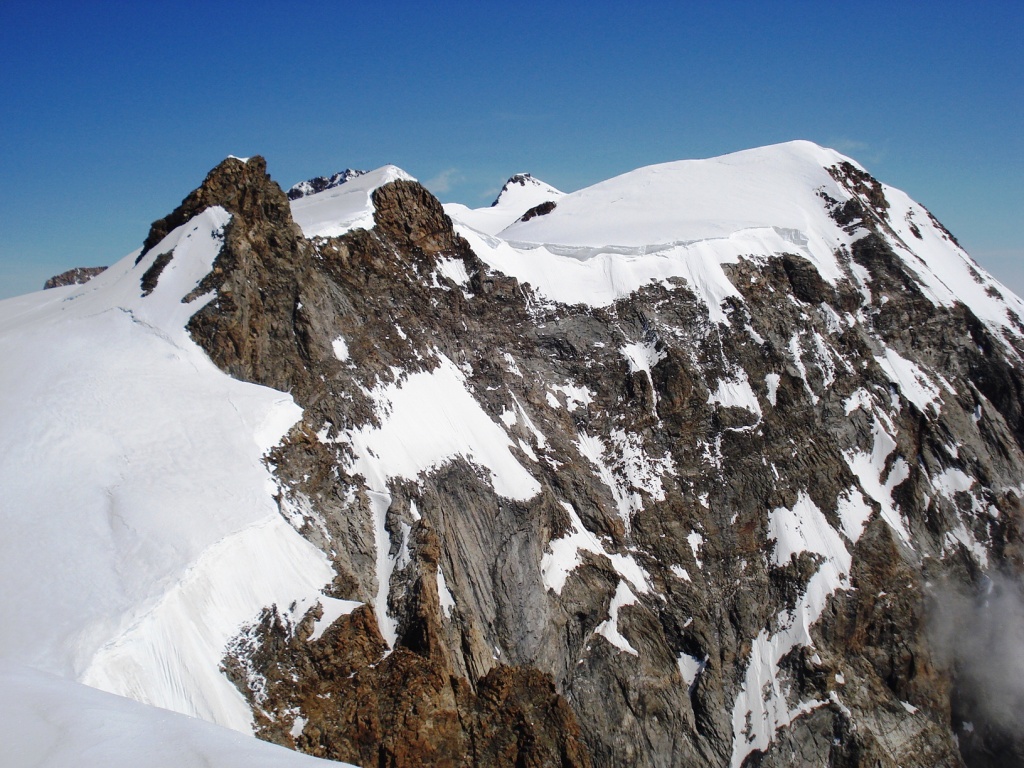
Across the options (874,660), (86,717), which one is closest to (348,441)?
(86,717)

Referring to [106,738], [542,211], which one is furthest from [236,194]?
[542,211]

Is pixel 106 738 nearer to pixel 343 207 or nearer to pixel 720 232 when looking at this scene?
pixel 343 207

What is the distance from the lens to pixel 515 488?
27.0 m

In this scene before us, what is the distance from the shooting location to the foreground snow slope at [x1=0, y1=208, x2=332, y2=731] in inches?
545

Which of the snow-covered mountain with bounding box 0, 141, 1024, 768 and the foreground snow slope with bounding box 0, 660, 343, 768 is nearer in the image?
the foreground snow slope with bounding box 0, 660, 343, 768

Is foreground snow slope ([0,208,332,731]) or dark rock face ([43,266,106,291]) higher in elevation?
Answer: dark rock face ([43,266,106,291])

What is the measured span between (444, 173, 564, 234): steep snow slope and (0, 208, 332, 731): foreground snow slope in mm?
37627

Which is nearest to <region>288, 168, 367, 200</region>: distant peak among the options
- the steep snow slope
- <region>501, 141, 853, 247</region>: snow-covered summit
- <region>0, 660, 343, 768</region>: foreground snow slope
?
the steep snow slope

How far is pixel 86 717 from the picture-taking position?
489 cm

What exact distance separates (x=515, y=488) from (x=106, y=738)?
22592 millimetres

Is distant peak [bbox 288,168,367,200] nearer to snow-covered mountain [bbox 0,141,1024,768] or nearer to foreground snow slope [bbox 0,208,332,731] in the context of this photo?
snow-covered mountain [bbox 0,141,1024,768]

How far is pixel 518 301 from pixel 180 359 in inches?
711

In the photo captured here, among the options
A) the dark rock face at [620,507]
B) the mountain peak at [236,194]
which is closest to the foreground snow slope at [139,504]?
the dark rock face at [620,507]

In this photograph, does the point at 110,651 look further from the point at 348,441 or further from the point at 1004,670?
the point at 1004,670
